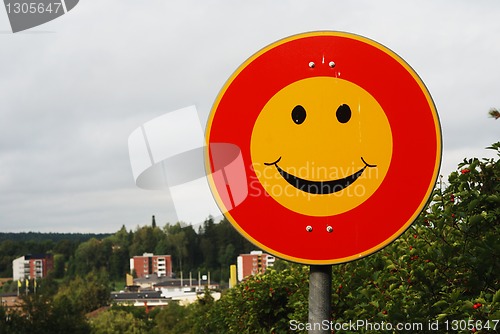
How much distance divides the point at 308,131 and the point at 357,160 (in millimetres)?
175

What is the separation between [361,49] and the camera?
8.10ft

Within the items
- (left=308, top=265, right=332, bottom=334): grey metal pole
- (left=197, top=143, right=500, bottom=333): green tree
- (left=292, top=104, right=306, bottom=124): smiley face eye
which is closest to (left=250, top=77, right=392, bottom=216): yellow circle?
(left=292, top=104, right=306, bottom=124): smiley face eye

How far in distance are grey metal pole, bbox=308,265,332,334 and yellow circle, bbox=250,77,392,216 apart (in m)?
0.19

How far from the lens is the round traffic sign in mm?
2412

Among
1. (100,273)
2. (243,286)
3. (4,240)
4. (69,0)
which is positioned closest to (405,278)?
(69,0)

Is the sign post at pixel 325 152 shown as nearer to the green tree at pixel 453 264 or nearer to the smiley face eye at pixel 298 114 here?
the smiley face eye at pixel 298 114

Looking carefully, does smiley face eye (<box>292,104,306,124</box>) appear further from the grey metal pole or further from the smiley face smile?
the grey metal pole

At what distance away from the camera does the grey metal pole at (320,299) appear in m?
2.42

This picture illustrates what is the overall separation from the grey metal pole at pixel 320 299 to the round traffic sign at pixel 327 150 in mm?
66

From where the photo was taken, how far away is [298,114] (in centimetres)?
243

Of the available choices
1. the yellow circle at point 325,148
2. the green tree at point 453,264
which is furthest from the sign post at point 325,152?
the green tree at point 453,264

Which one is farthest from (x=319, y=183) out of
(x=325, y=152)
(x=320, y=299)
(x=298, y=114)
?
(x=320, y=299)

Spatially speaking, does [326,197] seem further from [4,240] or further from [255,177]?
[4,240]

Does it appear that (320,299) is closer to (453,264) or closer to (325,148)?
(325,148)
